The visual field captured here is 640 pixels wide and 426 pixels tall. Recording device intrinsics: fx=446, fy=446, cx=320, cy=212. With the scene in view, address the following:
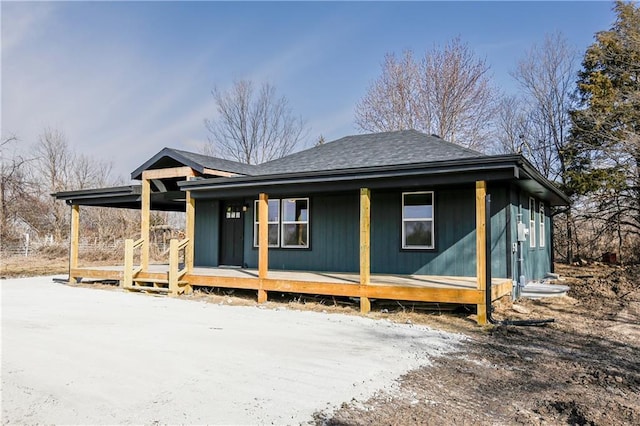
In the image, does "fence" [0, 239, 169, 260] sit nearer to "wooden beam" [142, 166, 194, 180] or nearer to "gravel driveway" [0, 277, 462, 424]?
"wooden beam" [142, 166, 194, 180]

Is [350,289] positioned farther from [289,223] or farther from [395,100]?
[395,100]

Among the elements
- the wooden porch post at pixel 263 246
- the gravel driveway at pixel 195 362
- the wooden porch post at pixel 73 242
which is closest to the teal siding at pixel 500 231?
the gravel driveway at pixel 195 362

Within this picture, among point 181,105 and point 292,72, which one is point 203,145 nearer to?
point 181,105

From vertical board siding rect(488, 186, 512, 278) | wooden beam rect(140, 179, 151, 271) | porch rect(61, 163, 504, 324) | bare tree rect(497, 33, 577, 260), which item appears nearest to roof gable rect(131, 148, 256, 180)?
porch rect(61, 163, 504, 324)

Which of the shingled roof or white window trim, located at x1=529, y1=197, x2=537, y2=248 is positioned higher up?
the shingled roof

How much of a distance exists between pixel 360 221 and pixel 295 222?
3.33 metres

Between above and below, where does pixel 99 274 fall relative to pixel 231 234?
below

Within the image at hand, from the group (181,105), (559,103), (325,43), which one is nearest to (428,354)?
(325,43)

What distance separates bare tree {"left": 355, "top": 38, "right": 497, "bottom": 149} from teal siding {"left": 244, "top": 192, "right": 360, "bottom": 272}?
15.4 m

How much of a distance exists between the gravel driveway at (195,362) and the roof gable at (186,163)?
13.6 ft

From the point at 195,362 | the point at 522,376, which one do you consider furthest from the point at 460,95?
the point at 195,362

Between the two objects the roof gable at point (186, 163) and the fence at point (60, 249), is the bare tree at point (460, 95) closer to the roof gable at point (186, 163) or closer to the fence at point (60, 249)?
the roof gable at point (186, 163)

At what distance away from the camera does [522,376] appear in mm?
4586

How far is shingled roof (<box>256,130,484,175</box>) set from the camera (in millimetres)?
10125
